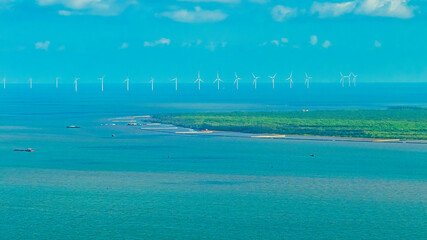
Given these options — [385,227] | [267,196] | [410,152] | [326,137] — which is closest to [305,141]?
[326,137]

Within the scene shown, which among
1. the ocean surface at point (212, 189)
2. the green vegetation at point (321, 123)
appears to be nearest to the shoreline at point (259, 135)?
the green vegetation at point (321, 123)

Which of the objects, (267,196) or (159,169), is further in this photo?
(159,169)

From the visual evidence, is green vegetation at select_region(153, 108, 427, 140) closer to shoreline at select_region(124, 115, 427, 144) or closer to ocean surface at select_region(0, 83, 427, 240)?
shoreline at select_region(124, 115, 427, 144)

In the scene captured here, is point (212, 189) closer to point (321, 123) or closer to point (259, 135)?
point (259, 135)

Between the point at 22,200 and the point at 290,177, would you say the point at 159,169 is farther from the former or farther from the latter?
the point at 22,200

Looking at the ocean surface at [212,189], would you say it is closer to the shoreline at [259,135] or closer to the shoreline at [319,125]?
the shoreline at [259,135]
